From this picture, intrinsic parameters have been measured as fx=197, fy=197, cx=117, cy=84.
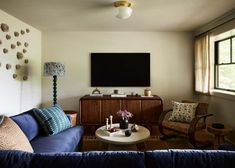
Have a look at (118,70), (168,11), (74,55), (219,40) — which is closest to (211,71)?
(219,40)

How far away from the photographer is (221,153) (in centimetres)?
120

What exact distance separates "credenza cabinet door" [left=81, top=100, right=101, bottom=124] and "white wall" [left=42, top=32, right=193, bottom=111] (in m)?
0.60

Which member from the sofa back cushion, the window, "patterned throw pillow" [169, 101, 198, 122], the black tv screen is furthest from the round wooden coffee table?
the window

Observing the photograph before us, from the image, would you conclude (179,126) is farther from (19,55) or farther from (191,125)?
(19,55)

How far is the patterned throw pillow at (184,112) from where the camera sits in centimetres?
360

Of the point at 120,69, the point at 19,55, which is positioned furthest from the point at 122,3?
the point at 19,55

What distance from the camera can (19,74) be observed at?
3.80 meters

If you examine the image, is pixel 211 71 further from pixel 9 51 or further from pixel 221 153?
pixel 9 51

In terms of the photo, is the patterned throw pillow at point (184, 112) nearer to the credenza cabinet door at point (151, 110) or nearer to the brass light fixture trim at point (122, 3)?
the credenza cabinet door at point (151, 110)

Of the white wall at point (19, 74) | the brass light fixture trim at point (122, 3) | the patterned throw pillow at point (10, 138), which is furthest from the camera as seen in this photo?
the white wall at point (19, 74)

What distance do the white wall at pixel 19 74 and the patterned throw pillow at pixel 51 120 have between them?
3.36 ft

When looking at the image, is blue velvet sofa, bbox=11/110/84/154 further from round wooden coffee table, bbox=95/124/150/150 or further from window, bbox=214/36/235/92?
window, bbox=214/36/235/92

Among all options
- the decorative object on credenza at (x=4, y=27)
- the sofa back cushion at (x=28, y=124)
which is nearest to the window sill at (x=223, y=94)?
the sofa back cushion at (x=28, y=124)

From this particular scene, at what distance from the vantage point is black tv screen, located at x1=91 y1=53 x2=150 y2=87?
471 centimetres
